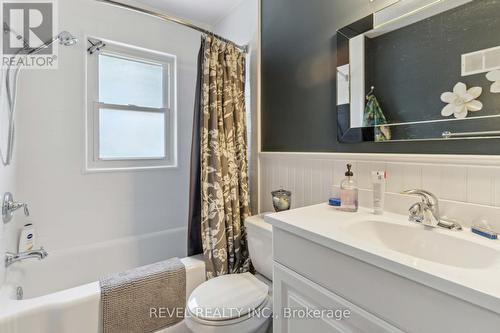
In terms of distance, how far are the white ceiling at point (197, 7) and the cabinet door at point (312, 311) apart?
2.13m

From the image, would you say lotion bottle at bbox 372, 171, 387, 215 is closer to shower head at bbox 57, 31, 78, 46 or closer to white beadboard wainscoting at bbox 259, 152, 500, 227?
white beadboard wainscoting at bbox 259, 152, 500, 227

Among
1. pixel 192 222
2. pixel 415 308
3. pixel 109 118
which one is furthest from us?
pixel 109 118

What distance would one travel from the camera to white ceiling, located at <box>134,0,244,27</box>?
1999 mm

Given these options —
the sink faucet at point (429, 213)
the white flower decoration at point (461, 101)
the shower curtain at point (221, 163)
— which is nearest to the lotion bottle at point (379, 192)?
the sink faucet at point (429, 213)

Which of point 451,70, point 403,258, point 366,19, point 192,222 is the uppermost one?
point 366,19

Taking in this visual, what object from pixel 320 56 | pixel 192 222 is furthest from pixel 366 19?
pixel 192 222

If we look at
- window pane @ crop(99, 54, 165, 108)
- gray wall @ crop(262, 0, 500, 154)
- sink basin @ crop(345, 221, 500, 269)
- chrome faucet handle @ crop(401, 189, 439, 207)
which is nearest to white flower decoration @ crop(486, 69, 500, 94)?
gray wall @ crop(262, 0, 500, 154)

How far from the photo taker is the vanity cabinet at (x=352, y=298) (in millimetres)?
469

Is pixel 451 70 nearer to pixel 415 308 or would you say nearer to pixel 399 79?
pixel 399 79

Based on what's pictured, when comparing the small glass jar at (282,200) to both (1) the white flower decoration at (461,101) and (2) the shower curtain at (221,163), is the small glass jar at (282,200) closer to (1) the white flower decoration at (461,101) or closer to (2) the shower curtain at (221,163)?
(2) the shower curtain at (221,163)

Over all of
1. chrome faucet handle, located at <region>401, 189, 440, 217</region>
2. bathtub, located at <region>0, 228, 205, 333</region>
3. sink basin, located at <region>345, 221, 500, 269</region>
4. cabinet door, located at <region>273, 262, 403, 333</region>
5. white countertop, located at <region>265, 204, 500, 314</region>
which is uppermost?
chrome faucet handle, located at <region>401, 189, 440, 217</region>

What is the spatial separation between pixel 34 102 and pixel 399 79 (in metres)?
2.29

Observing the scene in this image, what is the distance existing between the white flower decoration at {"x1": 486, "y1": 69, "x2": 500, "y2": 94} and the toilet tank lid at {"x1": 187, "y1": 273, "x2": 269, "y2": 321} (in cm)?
120

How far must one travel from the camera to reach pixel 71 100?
5.96 ft
